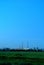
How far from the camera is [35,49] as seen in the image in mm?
141250
